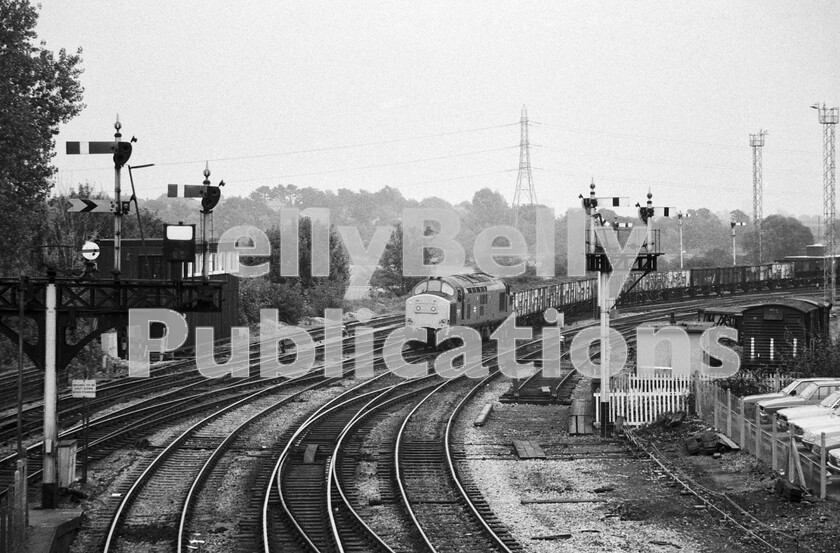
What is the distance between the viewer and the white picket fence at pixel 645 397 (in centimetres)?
2416

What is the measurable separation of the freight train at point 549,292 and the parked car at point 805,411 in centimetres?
502

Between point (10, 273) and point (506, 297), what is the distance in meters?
21.7

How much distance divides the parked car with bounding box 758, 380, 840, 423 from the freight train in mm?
4422

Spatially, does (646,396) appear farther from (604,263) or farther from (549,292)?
(549,292)

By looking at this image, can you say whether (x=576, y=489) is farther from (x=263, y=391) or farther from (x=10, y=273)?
(x=10, y=273)

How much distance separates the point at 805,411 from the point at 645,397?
179 inches

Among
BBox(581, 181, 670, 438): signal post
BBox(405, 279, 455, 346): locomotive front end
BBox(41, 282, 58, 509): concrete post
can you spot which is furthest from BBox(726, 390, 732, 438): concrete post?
BBox(405, 279, 455, 346): locomotive front end

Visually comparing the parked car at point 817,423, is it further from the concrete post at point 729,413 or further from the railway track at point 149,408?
the railway track at point 149,408

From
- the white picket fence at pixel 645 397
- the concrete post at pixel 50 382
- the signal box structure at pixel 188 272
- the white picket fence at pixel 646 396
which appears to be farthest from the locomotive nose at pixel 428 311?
the concrete post at pixel 50 382

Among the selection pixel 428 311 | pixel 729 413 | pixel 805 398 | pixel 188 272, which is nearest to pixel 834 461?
pixel 729 413

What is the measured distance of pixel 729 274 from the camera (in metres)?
63.0

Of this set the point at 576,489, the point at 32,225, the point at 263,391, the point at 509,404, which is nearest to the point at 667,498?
the point at 576,489

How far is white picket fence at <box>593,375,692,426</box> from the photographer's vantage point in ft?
79.3

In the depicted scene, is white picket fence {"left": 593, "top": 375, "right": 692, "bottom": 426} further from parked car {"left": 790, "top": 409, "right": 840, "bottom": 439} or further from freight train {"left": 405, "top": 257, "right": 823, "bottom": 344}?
parked car {"left": 790, "top": 409, "right": 840, "bottom": 439}
